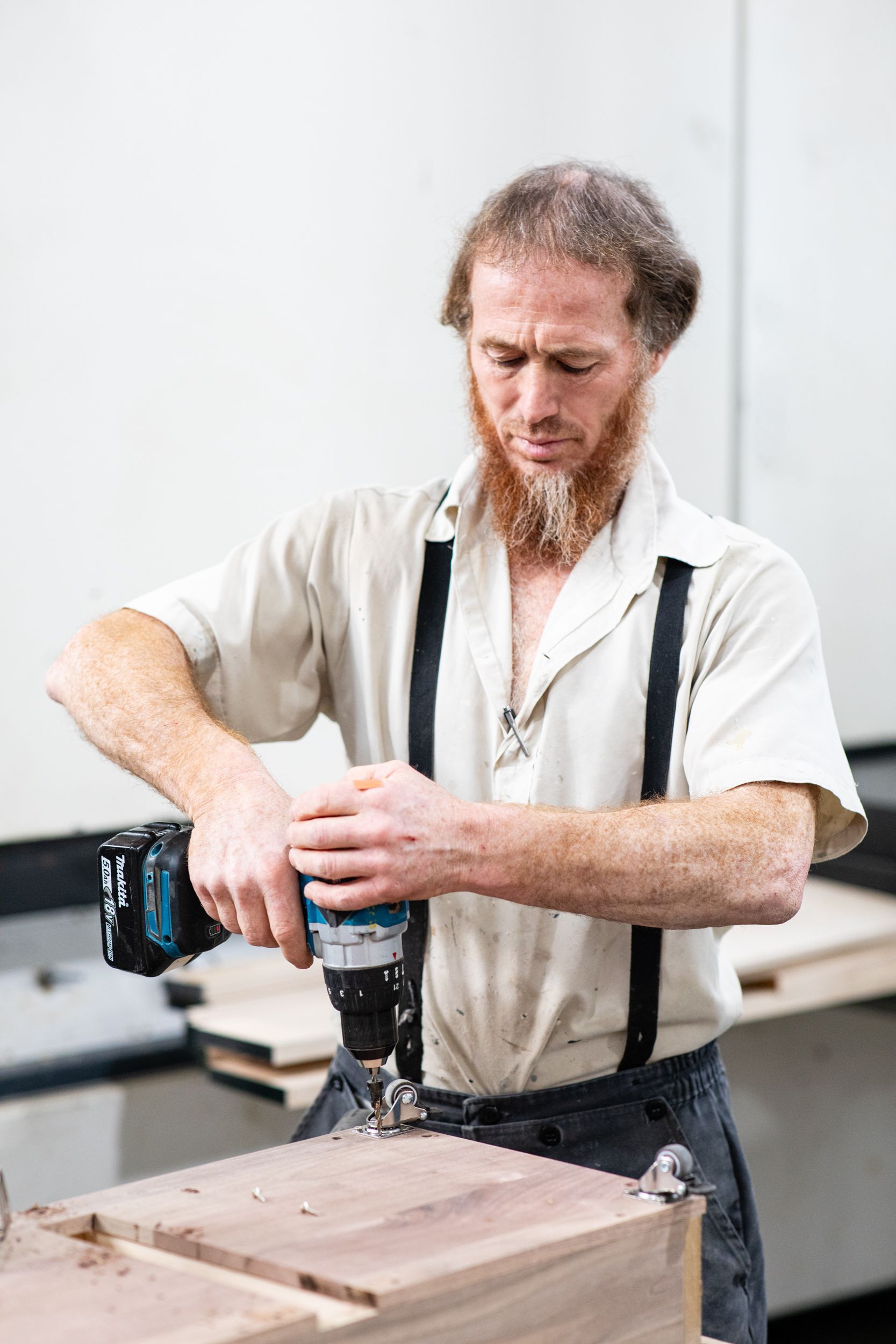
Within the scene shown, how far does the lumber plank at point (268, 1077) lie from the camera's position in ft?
6.30

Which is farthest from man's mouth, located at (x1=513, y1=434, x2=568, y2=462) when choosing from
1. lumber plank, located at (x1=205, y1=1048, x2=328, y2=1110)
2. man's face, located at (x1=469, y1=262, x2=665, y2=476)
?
lumber plank, located at (x1=205, y1=1048, x2=328, y2=1110)

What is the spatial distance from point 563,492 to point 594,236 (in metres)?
0.25

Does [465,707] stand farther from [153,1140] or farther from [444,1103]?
[153,1140]

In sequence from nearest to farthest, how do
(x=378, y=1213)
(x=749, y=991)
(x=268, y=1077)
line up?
(x=378, y=1213)
(x=268, y=1077)
(x=749, y=991)

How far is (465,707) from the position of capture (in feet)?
4.50

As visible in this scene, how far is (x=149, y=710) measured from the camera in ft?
4.31

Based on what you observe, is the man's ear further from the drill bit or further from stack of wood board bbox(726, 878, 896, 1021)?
stack of wood board bbox(726, 878, 896, 1021)

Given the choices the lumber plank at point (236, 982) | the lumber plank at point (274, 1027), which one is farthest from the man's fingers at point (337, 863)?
the lumber plank at point (236, 982)

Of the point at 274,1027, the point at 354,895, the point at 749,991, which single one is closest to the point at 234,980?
the point at 274,1027

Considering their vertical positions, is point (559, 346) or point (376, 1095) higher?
point (559, 346)

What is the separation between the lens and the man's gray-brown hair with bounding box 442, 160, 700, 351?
4.41ft

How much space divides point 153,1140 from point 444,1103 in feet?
3.24

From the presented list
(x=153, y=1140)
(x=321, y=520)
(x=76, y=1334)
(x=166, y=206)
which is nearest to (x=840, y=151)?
(x=166, y=206)

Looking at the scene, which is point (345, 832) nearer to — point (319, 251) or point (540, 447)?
point (540, 447)
